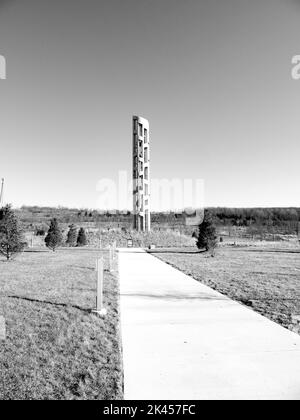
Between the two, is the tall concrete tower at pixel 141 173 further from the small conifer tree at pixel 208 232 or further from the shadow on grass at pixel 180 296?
the shadow on grass at pixel 180 296

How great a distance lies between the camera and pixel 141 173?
1474 inches

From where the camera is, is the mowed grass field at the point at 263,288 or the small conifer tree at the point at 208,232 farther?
the small conifer tree at the point at 208,232

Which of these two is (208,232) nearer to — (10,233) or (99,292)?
(10,233)

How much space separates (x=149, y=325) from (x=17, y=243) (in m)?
12.7

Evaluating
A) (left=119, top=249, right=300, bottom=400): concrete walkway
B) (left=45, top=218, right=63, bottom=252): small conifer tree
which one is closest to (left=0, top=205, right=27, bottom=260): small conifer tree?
(left=45, top=218, right=63, bottom=252): small conifer tree

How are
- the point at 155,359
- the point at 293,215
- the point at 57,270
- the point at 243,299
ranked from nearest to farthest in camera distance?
the point at 155,359 → the point at 243,299 → the point at 57,270 → the point at 293,215

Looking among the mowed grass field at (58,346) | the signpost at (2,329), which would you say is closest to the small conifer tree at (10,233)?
the mowed grass field at (58,346)

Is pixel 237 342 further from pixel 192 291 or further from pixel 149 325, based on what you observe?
pixel 192 291

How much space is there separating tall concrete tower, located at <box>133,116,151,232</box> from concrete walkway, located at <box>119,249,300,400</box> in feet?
97.1

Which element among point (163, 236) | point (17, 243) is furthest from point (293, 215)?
point (17, 243)

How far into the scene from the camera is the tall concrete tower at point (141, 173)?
37250mm

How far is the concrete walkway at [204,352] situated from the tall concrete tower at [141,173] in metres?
29.6

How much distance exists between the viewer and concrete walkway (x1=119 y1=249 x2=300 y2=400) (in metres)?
3.66

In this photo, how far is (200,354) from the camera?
4.65 m
